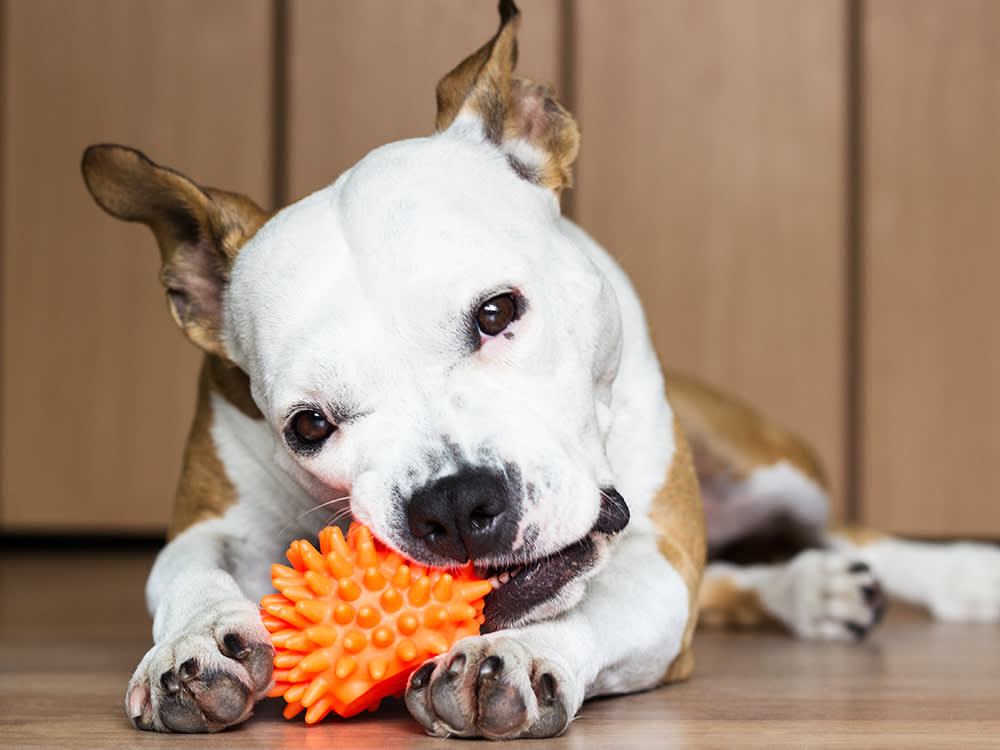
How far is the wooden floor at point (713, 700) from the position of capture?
1.26 metres

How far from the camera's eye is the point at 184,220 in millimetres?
1789

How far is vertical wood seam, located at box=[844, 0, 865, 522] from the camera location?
4023 mm

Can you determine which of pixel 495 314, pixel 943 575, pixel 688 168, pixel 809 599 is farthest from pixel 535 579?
pixel 688 168

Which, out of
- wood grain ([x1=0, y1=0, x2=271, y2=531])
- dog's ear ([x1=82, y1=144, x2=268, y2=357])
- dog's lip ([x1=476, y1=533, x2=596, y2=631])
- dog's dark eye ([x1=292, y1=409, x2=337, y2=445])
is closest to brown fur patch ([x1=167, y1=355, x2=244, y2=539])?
dog's ear ([x1=82, y1=144, x2=268, y2=357])

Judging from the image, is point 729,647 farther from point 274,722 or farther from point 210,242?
point 210,242

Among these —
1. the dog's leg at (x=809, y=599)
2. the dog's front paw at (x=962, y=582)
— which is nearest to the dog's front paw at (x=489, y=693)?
the dog's leg at (x=809, y=599)

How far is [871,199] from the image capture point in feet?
13.2

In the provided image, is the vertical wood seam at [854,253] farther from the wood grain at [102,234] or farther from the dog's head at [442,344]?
the dog's head at [442,344]

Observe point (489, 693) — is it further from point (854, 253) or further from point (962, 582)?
point (854, 253)

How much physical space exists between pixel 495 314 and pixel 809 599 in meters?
1.12

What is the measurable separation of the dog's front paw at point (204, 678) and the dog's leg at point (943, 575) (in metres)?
1.72

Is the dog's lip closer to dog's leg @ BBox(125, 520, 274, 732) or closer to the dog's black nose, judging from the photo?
the dog's black nose

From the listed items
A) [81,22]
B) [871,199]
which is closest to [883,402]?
[871,199]

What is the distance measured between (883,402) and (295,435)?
299 cm
